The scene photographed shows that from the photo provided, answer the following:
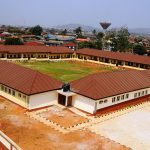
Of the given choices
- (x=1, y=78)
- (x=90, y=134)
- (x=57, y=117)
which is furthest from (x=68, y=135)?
(x=1, y=78)

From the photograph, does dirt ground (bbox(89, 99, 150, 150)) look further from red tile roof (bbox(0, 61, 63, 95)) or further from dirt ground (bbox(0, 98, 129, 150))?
red tile roof (bbox(0, 61, 63, 95))

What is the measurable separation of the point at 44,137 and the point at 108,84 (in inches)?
508

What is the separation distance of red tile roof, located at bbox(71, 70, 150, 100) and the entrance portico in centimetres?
91

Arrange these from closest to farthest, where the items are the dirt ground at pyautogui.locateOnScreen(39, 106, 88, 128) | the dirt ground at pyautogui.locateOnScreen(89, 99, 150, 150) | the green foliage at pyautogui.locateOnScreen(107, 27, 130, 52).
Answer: the dirt ground at pyautogui.locateOnScreen(89, 99, 150, 150) → the dirt ground at pyautogui.locateOnScreen(39, 106, 88, 128) → the green foliage at pyautogui.locateOnScreen(107, 27, 130, 52)

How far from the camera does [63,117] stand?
29.3 m

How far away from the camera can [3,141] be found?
19734mm

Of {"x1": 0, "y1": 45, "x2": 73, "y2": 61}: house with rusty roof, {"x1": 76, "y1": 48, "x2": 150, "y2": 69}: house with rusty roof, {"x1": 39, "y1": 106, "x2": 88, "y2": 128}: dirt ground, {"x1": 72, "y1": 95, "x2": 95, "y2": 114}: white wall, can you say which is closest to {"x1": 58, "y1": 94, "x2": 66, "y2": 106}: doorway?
{"x1": 72, "y1": 95, "x2": 95, "y2": 114}: white wall

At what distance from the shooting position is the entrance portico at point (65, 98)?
31.9 metres

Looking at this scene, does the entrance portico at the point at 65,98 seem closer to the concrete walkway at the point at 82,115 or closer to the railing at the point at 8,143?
the concrete walkway at the point at 82,115

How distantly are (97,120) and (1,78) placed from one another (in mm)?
14080

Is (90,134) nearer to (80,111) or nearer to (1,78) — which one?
(80,111)

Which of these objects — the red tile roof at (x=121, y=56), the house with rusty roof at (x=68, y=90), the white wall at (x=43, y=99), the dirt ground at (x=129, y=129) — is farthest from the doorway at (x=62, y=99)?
the red tile roof at (x=121, y=56)

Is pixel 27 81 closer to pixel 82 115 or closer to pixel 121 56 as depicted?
pixel 82 115

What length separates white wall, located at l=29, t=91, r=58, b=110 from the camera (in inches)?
1208
